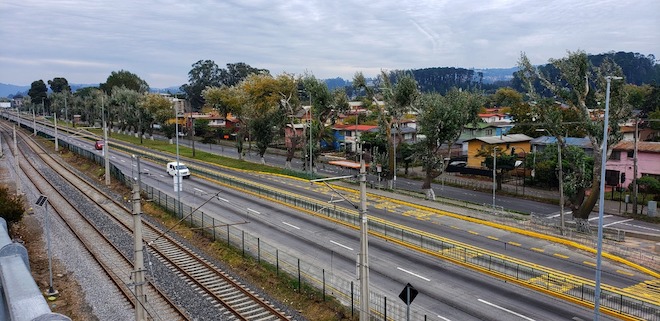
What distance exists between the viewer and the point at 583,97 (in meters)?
38.1

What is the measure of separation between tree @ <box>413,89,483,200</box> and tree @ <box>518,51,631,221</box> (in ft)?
27.7

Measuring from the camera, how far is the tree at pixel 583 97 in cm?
3625

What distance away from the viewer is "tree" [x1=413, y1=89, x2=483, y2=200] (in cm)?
4816

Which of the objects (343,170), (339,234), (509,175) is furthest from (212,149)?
(339,234)

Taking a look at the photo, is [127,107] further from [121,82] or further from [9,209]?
[9,209]

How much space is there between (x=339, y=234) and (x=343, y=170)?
37.1 m

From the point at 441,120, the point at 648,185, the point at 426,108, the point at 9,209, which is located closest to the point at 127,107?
the point at 426,108

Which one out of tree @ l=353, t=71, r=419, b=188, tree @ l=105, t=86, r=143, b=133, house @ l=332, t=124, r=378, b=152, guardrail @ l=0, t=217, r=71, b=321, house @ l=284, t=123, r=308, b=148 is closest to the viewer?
guardrail @ l=0, t=217, r=71, b=321

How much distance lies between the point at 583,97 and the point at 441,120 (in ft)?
44.2

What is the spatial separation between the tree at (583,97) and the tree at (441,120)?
8446 millimetres

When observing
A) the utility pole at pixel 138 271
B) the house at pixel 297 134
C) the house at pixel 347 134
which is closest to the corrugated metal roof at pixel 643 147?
the house at pixel 297 134

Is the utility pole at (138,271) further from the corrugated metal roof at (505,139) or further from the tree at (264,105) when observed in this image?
the corrugated metal roof at (505,139)

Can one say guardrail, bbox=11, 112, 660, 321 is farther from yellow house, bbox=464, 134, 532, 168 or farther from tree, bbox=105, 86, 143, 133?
tree, bbox=105, 86, 143, 133

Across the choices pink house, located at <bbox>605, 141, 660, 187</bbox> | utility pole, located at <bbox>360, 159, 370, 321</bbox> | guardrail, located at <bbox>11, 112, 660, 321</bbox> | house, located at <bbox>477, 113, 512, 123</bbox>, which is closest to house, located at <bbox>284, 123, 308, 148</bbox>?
guardrail, located at <bbox>11, 112, 660, 321</bbox>
